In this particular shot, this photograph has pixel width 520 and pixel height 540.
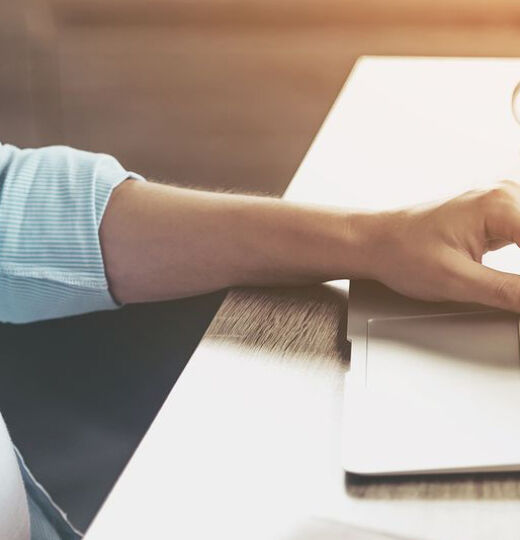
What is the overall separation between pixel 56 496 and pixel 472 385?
600 mm

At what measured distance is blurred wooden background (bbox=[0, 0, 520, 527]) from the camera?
1367 millimetres

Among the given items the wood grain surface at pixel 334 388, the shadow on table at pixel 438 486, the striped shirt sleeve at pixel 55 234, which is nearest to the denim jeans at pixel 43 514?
the striped shirt sleeve at pixel 55 234

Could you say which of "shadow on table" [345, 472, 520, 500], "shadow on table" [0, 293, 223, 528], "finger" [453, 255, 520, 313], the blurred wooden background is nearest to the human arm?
"finger" [453, 255, 520, 313]

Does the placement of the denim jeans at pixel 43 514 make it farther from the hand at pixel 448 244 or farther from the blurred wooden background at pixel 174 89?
the blurred wooden background at pixel 174 89

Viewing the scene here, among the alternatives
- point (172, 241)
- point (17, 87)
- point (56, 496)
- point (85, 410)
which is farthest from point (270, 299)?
point (17, 87)

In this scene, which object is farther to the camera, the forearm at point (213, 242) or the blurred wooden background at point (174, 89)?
the blurred wooden background at point (174, 89)

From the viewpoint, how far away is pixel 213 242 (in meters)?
0.73

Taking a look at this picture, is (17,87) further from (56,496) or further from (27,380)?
(56,496)

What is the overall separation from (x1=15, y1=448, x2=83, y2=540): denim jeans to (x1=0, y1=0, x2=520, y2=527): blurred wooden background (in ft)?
1.48

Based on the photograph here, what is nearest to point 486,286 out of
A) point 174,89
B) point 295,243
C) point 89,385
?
point 295,243

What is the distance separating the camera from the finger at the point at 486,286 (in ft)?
1.91

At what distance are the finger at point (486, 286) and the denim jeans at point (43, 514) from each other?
1.26 feet

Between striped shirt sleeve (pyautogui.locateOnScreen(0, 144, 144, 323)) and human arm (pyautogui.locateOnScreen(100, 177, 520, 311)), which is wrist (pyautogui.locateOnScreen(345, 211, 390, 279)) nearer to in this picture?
human arm (pyautogui.locateOnScreen(100, 177, 520, 311))

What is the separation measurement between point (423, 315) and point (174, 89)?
104 centimetres
